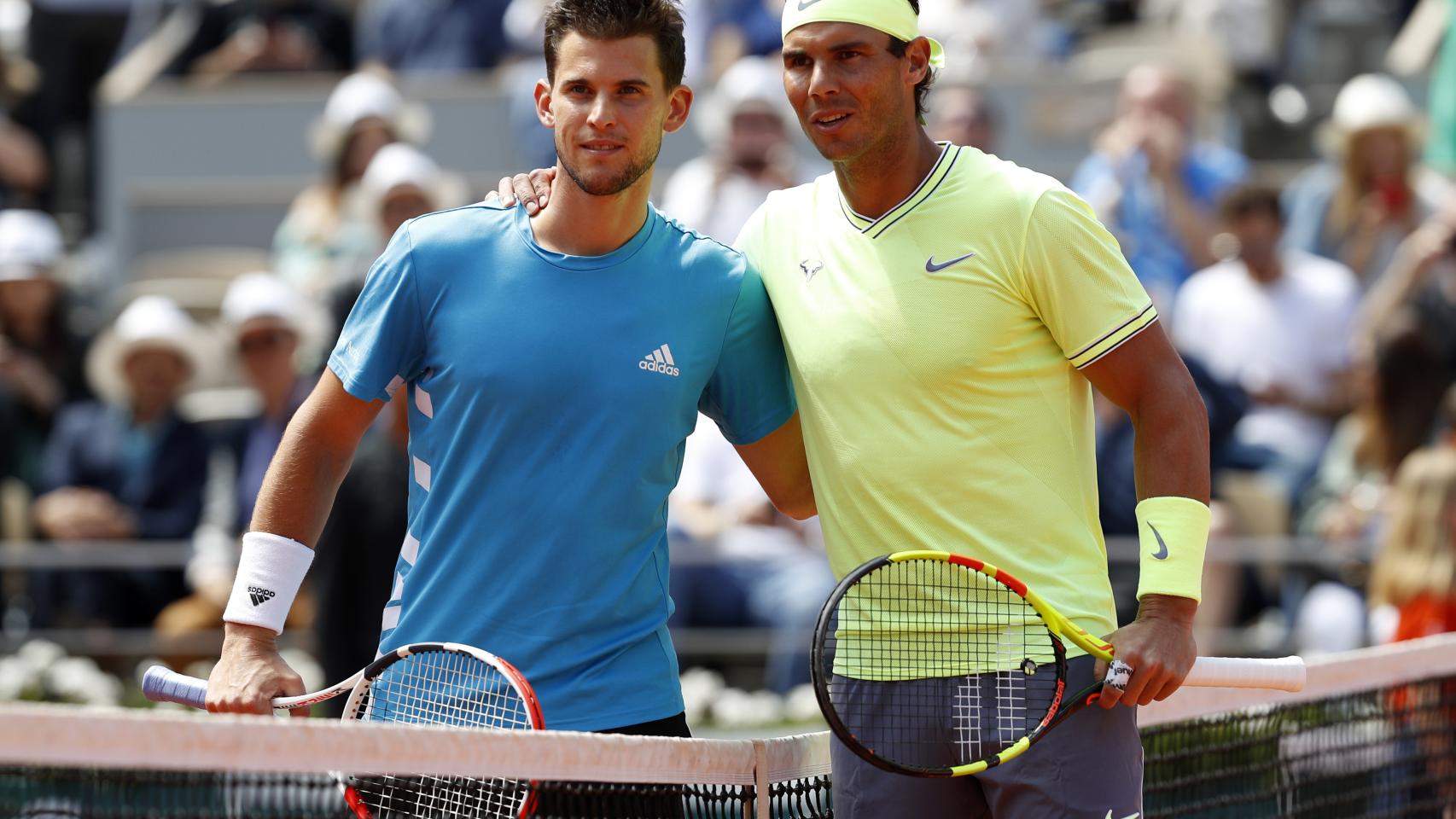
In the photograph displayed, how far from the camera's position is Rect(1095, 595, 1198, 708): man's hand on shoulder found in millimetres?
3373

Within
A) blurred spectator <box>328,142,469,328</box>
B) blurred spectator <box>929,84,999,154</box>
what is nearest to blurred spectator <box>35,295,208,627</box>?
blurred spectator <box>328,142,469,328</box>

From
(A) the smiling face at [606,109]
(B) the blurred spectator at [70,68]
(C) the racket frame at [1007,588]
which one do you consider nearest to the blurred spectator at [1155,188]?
(A) the smiling face at [606,109]

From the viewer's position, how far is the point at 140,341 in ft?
31.0

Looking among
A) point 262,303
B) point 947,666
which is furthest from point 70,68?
point 947,666

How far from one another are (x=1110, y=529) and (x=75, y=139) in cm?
802

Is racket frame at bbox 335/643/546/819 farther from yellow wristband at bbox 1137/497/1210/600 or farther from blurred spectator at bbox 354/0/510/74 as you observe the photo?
blurred spectator at bbox 354/0/510/74

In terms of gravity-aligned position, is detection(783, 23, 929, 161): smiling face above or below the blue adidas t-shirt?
above

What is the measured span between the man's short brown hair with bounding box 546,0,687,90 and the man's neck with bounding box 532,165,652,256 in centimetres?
22

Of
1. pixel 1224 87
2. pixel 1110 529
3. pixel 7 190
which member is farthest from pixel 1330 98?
pixel 7 190

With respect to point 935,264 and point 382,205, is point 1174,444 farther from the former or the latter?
point 382,205

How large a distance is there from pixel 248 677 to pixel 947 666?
1221 mm

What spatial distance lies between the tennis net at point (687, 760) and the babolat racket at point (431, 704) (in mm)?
34

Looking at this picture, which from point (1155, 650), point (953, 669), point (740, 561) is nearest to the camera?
point (1155, 650)

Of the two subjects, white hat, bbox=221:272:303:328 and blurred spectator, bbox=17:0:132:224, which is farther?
blurred spectator, bbox=17:0:132:224
